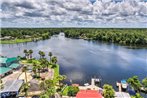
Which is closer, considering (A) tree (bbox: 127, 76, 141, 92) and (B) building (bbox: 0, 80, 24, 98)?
(B) building (bbox: 0, 80, 24, 98)

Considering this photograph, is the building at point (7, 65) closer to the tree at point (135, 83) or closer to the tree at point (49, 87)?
the tree at point (49, 87)

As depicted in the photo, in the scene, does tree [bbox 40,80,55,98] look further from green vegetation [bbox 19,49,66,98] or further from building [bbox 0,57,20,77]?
building [bbox 0,57,20,77]

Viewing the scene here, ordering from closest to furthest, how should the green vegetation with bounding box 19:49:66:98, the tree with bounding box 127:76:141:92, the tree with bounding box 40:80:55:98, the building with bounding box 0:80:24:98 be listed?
the tree with bounding box 40:80:55:98
the green vegetation with bounding box 19:49:66:98
the building with bounding box 0:80:24:98
the tree with bounding box 127:76:141:92

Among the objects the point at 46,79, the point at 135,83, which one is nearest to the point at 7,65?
the point at 46,79

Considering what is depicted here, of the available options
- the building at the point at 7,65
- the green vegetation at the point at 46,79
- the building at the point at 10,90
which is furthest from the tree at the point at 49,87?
the building at the point at 7,65

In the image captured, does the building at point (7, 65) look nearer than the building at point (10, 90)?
No

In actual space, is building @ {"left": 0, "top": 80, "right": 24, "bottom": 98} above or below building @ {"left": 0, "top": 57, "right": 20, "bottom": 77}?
below

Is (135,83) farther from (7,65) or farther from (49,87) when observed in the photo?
(7,65)

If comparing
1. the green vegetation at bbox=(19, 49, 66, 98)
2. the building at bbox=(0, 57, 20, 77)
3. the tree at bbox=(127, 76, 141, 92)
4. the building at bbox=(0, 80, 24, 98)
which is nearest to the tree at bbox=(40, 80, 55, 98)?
the green vegetation at bbox=(19, 49, 66, 98)

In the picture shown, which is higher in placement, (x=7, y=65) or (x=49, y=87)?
(x=49, y=87)

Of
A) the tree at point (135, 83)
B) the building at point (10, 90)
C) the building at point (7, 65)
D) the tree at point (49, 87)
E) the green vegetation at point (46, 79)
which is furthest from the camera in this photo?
the building at point (7, 65)

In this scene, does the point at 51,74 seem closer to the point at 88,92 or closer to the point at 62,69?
the point at 62,69

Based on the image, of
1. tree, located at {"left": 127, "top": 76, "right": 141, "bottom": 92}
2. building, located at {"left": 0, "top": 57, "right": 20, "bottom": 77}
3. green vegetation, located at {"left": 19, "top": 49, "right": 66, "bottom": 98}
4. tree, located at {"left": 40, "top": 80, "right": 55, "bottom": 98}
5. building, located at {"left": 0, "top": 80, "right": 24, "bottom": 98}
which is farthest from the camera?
building, located at {"left": 0, "top": 57, "right": 20, "bottom": 77}
